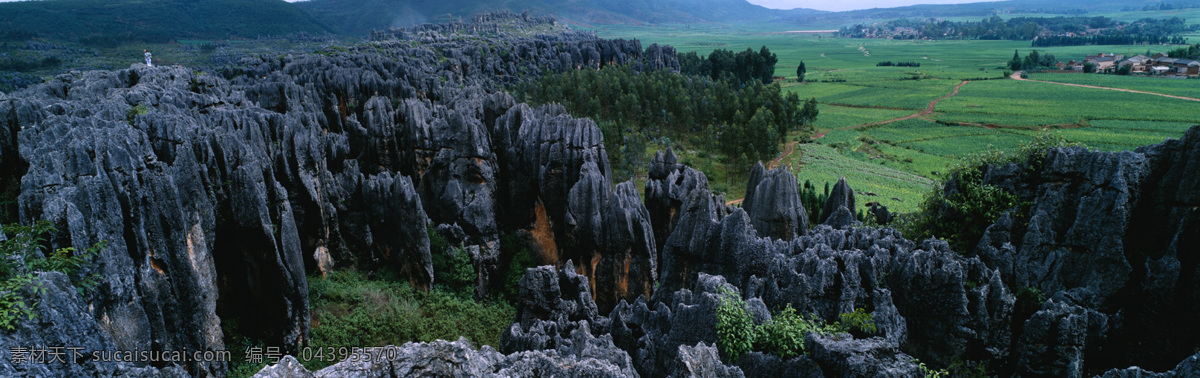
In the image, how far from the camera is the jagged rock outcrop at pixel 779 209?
101 ft

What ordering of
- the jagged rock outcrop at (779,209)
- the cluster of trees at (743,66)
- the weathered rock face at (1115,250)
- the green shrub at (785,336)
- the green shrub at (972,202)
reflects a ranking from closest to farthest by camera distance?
the green shrub at (785,336)
the weathered rock face at (1115,250)
the green shrub at (972,202)
the jagged rock outcrop at (779,209)
the cluster of trees at (743,66)

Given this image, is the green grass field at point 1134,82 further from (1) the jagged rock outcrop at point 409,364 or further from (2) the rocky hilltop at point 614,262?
(1) the jagged rock outcrop at point 409,364

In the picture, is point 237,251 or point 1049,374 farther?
point 237,251

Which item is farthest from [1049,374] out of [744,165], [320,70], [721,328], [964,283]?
[320,70]

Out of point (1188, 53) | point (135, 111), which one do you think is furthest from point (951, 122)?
point (135, 111)

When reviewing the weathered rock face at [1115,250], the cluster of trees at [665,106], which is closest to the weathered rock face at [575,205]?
the weathered rock face at [1115,250]

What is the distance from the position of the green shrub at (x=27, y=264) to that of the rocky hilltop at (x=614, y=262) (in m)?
0.34

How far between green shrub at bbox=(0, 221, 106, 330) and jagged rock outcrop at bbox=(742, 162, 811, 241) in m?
27.8

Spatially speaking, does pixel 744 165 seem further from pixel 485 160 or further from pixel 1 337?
pixel 1 337

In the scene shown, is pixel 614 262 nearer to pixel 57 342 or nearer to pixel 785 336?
pixel 785 336

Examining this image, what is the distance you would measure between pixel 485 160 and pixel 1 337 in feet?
89.6

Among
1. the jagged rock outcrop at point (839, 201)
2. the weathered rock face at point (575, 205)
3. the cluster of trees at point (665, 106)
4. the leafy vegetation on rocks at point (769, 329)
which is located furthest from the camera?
the cluster of trees at point (665, 106)

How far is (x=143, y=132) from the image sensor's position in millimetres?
23094

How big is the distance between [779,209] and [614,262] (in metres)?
9.81
